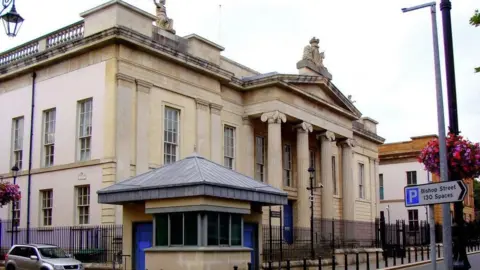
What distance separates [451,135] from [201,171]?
7.63 m

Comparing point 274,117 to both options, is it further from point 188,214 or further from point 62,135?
point 188,214

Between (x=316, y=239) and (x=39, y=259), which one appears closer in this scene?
(x=39, y=259)

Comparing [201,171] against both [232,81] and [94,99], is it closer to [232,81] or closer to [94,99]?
[94,99]

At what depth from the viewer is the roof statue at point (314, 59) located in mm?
37941

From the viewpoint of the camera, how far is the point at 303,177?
1395 inches

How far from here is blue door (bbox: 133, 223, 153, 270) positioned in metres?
18.9

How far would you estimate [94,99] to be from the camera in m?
27.1

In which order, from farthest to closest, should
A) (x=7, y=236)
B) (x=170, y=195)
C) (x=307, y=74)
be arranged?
(x=307, y=74)
(x=7, y=236)
(x=170, y=195)

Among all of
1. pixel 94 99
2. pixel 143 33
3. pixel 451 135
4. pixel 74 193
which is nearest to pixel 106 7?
pixel 143 33

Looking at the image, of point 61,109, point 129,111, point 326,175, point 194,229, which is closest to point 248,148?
point 326,175

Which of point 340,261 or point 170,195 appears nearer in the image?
point 170,195

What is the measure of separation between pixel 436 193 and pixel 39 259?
1532 centimetres

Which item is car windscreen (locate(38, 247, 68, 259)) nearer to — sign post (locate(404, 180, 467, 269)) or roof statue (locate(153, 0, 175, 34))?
roof statue (locate(153, 0, 175, 34))

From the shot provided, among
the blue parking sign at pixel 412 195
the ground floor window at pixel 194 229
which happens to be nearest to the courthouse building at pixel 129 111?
the ground floor window at pixel 194 229
